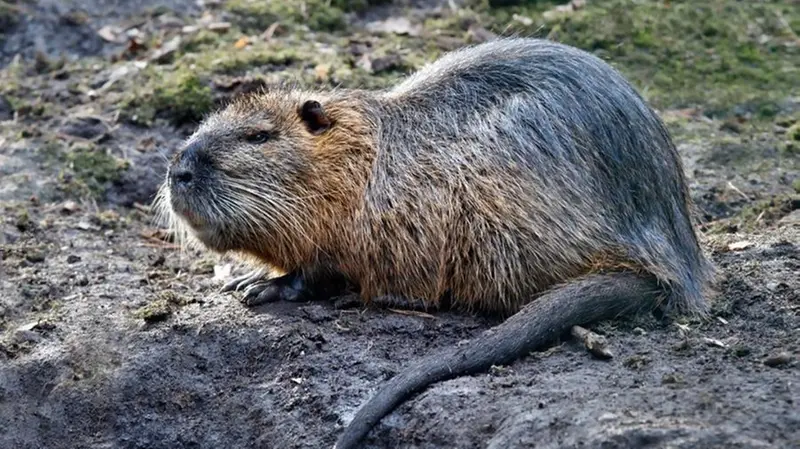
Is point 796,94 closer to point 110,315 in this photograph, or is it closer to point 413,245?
point 413,245

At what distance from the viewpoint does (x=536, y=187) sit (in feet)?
15.6

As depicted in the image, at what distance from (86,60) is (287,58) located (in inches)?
57.2

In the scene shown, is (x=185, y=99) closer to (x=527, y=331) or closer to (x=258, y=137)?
(x=258, y=137)

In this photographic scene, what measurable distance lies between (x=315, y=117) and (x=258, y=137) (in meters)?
0.26

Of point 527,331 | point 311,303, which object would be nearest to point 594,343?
point 527,331

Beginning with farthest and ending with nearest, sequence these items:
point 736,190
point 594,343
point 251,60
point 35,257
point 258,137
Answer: point 251,60 → point 736,190 → point 35,257 → point 258,137 → point 594,343

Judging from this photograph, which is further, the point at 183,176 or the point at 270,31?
the point at 270,31

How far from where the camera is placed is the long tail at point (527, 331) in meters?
4.08

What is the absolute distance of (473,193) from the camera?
15.8 feet

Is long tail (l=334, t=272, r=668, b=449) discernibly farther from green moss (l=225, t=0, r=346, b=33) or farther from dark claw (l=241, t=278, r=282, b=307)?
green moss (l=225, t=0, r=346, b=33)

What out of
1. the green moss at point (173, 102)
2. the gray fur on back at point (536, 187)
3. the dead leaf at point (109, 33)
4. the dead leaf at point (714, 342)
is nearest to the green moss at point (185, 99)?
the green moss at point (173, 102)

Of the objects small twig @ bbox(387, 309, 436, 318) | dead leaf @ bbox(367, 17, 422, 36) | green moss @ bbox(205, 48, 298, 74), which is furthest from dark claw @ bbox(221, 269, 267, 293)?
dead leaf @ bbox(367, 17, 422, 36)

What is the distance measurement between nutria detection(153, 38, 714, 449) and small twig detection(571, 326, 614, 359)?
0.07m

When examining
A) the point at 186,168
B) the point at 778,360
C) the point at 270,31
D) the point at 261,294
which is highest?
the point at 186,168
